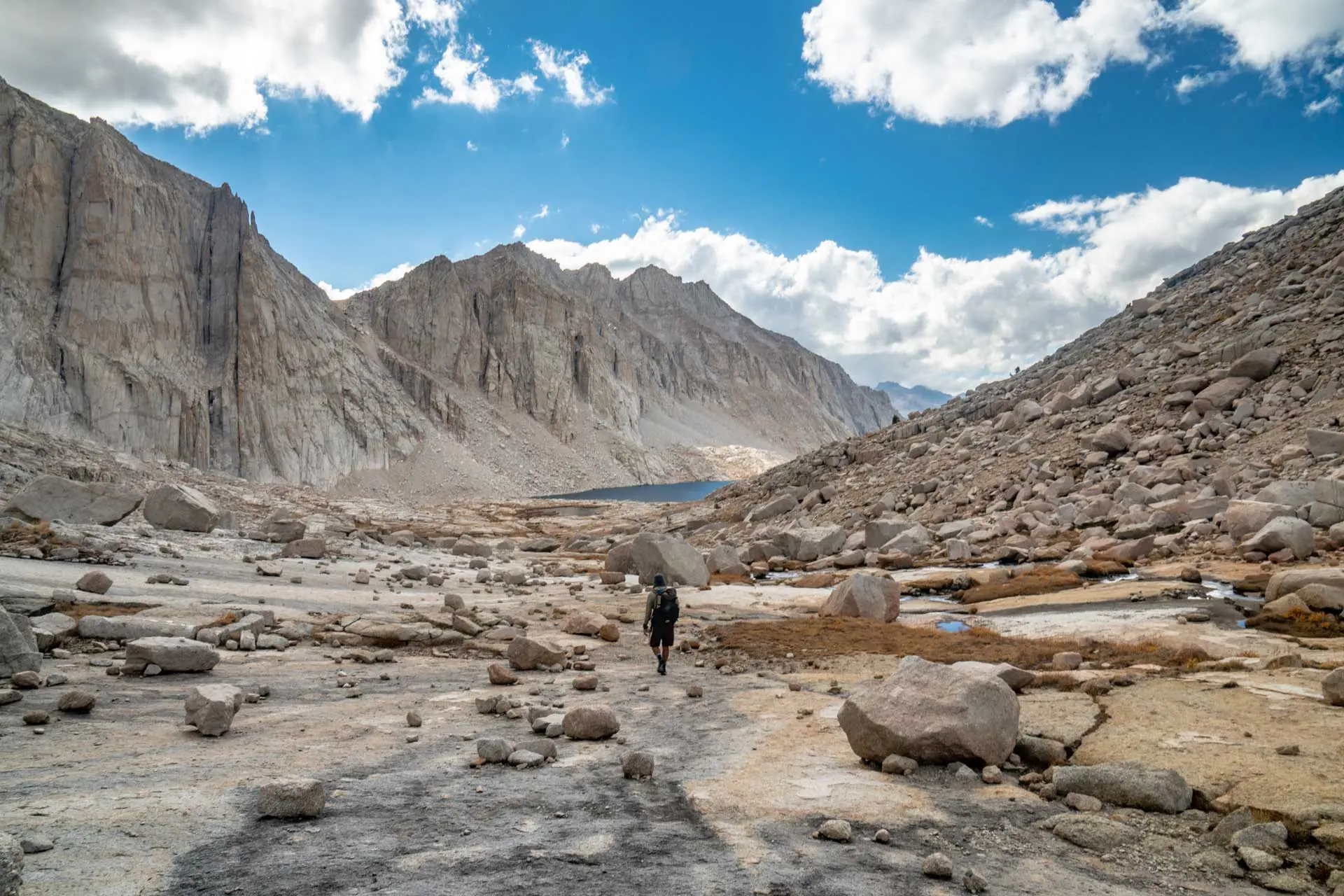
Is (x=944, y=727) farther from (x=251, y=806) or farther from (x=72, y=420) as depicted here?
(x=72, y=420)

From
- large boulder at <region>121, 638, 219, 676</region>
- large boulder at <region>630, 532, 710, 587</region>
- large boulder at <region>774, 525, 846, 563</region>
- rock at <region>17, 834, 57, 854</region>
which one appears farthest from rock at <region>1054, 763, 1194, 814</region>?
large boulder at <region>774, 525, 846, 563</region>

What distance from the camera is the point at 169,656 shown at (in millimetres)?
9562

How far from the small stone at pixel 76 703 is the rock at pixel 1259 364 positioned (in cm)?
3395

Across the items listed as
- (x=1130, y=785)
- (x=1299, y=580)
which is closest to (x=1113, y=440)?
(x=1299, y=580)

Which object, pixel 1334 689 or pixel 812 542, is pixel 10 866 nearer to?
pixel 1334 689

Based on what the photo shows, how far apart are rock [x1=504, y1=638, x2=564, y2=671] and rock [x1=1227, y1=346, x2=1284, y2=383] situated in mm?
28183

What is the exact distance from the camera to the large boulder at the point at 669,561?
2450 cm

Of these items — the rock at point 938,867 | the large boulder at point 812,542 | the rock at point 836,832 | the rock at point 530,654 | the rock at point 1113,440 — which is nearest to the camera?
the rock at point 938,867

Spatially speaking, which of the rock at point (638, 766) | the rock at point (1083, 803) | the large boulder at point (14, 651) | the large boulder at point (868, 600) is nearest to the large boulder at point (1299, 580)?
the large boulder at point (868, 600)

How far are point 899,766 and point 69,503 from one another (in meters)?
25.3

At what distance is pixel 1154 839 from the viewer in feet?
17.8

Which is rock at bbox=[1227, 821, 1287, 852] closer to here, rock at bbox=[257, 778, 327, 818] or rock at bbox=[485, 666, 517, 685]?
rock at bbox=[257, 778, 327, 818]

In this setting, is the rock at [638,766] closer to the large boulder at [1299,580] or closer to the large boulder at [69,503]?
the large boulder at [1299,580]

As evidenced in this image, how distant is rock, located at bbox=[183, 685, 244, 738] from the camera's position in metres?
7.23
